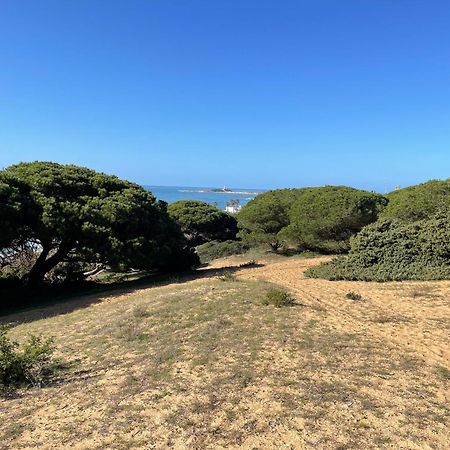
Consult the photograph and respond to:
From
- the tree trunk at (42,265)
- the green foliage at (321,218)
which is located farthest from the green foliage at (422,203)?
the tree trunk at (42,265)

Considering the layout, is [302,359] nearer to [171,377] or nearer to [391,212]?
[171,377]

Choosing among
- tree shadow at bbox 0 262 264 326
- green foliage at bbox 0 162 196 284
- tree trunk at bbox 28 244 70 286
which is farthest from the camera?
tree trunk at bbox 28 244 70 286

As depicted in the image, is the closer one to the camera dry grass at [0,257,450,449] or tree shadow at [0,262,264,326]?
dry grass at [0,257,450,449]

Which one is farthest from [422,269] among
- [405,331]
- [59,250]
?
[59,250]

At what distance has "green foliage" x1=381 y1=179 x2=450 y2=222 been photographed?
20.1 m

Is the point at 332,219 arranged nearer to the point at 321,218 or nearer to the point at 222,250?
the point at 321,218

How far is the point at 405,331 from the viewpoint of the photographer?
8547mm

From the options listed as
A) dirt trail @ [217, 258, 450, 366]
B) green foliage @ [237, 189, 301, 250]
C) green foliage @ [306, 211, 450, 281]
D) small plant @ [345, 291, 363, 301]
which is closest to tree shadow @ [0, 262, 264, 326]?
dirt trail @ [217, 258, 450, 366]

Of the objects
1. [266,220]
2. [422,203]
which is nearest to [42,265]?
[266,220]

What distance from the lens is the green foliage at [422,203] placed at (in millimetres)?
20125

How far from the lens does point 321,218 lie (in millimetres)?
22297

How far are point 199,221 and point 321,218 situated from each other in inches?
509

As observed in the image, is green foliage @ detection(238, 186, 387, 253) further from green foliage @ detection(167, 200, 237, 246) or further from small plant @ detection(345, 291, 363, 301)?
small plant @ detection(345, 291, 363, 301)

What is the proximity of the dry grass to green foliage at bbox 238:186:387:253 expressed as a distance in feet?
37.2
